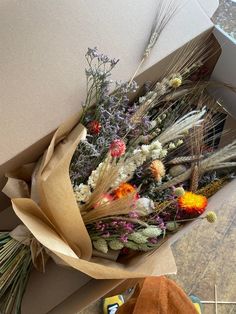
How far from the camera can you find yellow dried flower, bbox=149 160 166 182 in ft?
3.20

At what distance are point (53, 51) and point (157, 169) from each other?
0.31 meters

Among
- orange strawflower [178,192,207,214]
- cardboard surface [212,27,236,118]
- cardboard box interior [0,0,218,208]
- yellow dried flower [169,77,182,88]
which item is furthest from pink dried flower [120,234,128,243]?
cardboard surface [212,27,236,118]

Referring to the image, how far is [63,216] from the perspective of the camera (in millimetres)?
849

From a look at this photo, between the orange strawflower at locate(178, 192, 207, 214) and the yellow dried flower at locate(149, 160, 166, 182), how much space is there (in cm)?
6

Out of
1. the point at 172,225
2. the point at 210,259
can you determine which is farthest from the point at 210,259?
the point at 172,225

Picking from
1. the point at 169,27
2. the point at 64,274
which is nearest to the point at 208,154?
the point at 169,27

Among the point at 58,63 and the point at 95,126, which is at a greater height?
the point at 58,63

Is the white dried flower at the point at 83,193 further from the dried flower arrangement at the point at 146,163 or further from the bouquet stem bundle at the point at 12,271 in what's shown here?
the bouquet stem bundle at the point at 12,271

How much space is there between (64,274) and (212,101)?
54 cm

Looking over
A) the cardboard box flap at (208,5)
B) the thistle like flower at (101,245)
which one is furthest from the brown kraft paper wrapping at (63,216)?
the cardboard box flap at (208,5)

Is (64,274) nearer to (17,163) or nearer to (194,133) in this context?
(17,163)

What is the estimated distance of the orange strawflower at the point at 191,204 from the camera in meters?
0.96

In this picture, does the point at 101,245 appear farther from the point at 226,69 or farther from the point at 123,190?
the point at 226,69

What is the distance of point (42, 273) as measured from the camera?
1058mm
